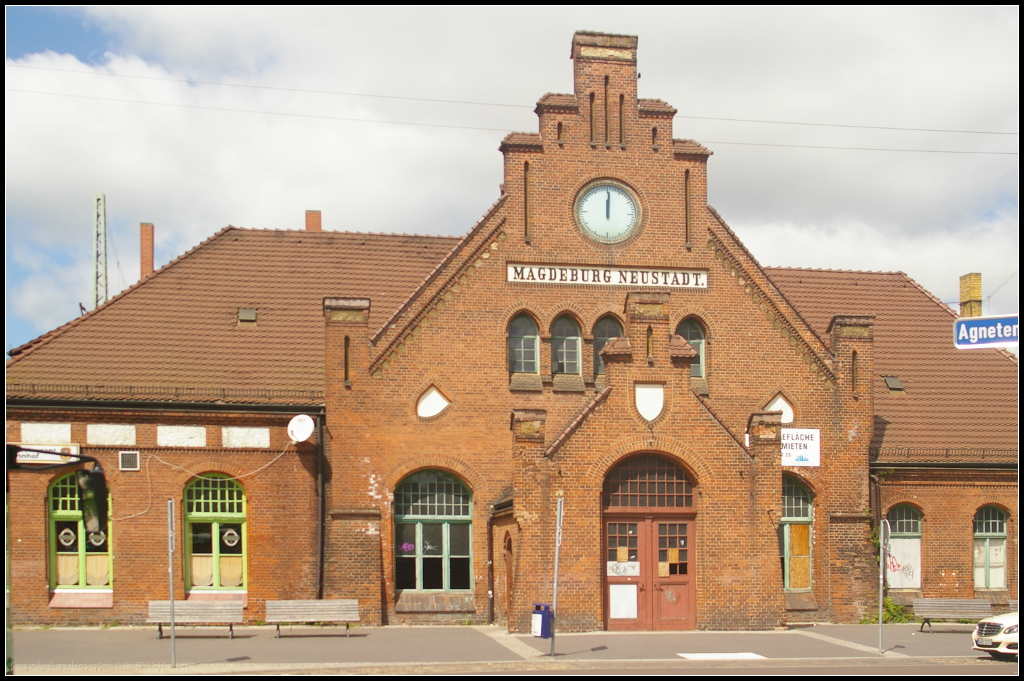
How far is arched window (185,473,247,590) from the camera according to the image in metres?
26.0

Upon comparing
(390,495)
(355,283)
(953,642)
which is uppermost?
(355,283)

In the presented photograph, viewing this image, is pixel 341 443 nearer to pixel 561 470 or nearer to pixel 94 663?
pixel 561 470

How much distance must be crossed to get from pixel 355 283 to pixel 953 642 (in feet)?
53.5

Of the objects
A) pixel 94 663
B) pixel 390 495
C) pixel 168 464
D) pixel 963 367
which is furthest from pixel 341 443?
pixel 963 367

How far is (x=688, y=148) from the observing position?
28.2 meters

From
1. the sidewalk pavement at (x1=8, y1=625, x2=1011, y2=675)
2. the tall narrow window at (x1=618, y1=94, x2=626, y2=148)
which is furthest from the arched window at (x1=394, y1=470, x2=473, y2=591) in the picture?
the tall narrow window at (x1=618, y1=94, x2=626, y2=148)

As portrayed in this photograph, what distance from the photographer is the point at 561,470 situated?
2414 cm

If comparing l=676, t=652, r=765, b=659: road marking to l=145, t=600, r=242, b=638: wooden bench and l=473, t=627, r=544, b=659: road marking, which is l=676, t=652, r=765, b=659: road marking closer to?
l=473, t=627, r=544, b=659: road marking

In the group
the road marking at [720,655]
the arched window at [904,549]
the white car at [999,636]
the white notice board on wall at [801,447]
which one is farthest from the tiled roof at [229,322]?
the white car at [999,636]

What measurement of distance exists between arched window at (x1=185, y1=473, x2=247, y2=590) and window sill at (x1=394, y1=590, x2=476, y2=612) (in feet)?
11.5

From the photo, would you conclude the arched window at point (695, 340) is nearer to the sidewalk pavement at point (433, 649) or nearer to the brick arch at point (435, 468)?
the brick arch at point (435, 468)

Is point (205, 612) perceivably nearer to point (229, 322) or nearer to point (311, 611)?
point (311, 611)

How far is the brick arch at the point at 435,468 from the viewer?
26.2m

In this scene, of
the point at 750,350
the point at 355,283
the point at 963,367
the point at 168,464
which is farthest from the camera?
the point at 963,367
